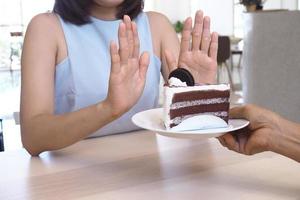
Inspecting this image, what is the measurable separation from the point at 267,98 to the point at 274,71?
0.18 metres

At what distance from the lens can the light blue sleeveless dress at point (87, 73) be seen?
125cm

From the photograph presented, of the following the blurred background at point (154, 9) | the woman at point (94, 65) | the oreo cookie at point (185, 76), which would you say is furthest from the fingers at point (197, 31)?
the blurred background at point (154, 9)

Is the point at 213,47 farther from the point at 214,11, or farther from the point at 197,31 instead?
the point at 214,11

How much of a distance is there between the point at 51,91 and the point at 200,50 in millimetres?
410

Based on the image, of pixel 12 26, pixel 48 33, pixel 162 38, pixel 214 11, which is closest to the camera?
pixel 48 33

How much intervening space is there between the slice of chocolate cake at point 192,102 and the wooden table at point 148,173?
0.12 m

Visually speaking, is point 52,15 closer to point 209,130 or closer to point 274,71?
point 209,130

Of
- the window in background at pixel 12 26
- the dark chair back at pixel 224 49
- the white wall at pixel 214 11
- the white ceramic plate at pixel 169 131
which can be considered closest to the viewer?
the white ceramic plate at pixel 169 131

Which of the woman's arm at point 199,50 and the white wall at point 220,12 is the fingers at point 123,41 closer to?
the woman's arm at point 199,50

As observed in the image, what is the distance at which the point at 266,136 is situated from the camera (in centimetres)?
86

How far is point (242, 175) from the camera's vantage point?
872 millimetres

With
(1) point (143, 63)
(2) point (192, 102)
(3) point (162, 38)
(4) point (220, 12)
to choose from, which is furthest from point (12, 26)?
(2) point (192, 102)

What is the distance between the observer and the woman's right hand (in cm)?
86

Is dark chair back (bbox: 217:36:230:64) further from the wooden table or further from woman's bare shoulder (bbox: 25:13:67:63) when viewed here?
the wooden table
